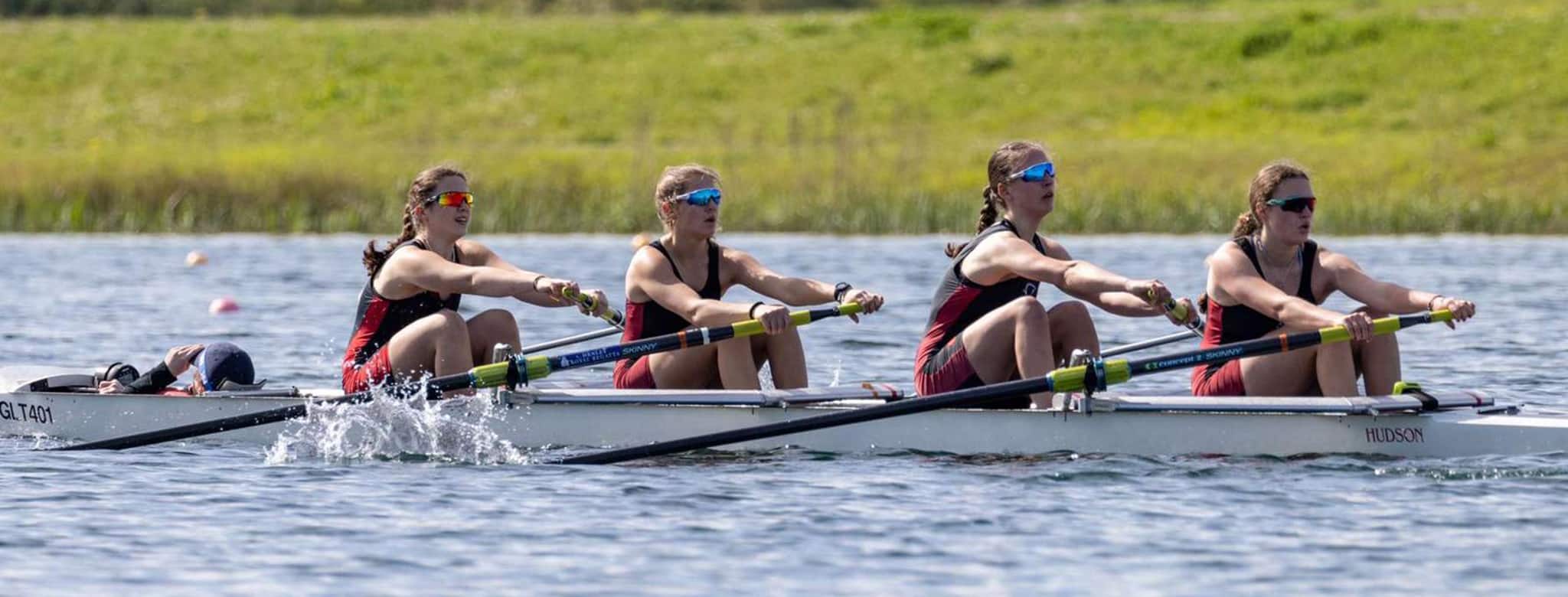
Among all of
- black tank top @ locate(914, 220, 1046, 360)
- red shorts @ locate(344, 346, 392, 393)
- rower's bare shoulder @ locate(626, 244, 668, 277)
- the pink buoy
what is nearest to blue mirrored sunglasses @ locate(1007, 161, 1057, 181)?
black tank top @ locate(914, 220, 1046, 360)

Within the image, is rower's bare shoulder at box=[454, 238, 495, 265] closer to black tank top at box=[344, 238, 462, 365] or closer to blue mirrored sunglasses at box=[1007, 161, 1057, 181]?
black tank top at box=[344, 238, 462, 365]

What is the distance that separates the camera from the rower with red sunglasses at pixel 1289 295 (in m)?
9.08

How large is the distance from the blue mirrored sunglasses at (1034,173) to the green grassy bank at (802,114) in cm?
1525

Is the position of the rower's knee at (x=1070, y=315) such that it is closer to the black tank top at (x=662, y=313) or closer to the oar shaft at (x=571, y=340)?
the black tank top at (x=662, y=313)

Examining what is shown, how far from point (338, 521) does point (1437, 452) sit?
4056mm

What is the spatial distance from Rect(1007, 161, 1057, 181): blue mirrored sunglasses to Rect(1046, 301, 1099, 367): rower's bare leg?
19.7 inches

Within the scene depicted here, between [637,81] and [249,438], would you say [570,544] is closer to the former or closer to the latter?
[249,438]

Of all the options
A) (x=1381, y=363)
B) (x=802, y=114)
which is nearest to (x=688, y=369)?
(x=1381, y=363)

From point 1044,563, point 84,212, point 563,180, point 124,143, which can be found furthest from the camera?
point 124,143

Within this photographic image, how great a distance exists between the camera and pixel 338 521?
8.32m

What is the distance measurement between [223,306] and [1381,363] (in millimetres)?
11446

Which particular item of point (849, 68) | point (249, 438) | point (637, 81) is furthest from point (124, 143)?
point (249, 438)

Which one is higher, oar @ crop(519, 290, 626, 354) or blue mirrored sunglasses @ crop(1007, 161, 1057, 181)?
blue mirrored sunglasses @ crop(1007, 161, 1057, 181)

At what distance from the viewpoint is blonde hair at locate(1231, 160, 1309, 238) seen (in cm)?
912
